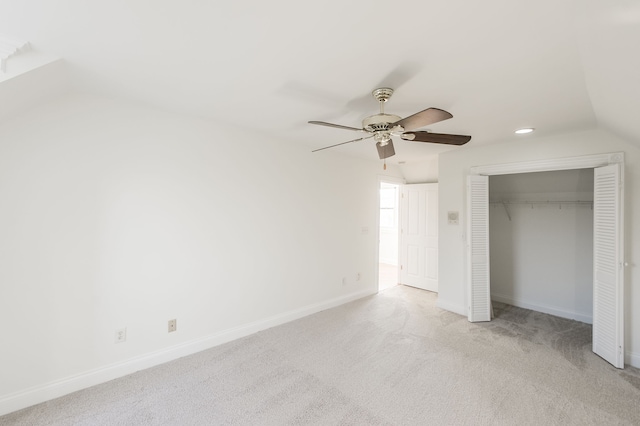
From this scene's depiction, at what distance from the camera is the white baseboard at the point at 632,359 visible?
8.73ft

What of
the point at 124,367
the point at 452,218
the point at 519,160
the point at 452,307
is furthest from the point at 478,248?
the point at 124,367

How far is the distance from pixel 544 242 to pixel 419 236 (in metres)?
1.78

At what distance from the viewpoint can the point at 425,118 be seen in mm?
1868

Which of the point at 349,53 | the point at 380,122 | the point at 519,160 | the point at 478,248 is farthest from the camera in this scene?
the point at 478,248

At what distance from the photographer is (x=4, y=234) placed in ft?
6.51

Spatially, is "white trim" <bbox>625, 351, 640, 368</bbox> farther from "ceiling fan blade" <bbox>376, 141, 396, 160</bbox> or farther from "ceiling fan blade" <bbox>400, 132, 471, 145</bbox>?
"ceiling fan blade" <bbox>376, 141, 396, 160</bbox>

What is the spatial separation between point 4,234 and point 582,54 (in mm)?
3796

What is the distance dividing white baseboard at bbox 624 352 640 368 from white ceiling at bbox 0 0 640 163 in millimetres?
2040

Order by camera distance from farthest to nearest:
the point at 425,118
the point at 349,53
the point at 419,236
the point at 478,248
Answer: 1. the point at 419,236
2. the point at 478,248
3. the point at 425,118
4. the point at 349,53

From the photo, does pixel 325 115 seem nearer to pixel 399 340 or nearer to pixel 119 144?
pixel 119 144

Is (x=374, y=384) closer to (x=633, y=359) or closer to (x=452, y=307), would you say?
(x=452, y=307)

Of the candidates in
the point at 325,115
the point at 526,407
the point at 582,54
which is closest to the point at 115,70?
the point at 325,115

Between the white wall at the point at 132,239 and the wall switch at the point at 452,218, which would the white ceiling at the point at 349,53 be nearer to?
the white wall at the point at 132,239

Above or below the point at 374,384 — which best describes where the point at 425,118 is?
above
